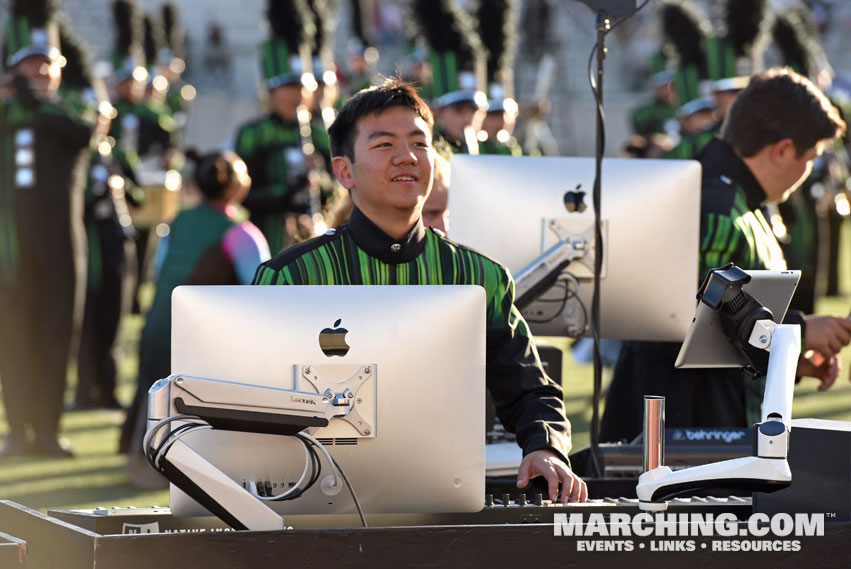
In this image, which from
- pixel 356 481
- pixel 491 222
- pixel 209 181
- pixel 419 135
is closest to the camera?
pixel 356 481

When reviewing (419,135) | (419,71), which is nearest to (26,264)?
(419,135)

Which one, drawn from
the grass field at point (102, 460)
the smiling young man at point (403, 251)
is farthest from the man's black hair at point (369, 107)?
the grass field at point (102, 460)

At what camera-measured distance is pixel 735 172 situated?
16.1ft

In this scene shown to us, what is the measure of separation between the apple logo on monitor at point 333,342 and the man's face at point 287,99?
667 cm

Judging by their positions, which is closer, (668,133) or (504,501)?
(504,501)

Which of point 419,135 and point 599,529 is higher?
point 419,135

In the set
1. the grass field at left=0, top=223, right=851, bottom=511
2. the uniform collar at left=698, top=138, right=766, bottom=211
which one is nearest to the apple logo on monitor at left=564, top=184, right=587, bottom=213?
the uniform collar at left=698, top=138, right=766, bottom=211

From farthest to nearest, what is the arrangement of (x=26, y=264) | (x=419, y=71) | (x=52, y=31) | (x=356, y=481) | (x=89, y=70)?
1. (x=419, y=71)
2. (x=89, y=70)
3. (x=52, y=31)
4. (x=26, y=264)
5. (x=356, y=481)

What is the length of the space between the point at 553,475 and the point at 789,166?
187 centimetres

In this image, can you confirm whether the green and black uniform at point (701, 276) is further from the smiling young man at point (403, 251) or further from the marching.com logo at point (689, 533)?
the marching.com logo at point (689, 533)

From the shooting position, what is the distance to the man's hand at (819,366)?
4.64 metres

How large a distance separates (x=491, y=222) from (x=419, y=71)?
10137 millimetres

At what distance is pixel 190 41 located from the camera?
32562 mm

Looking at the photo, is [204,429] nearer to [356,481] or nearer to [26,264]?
[356,481]
